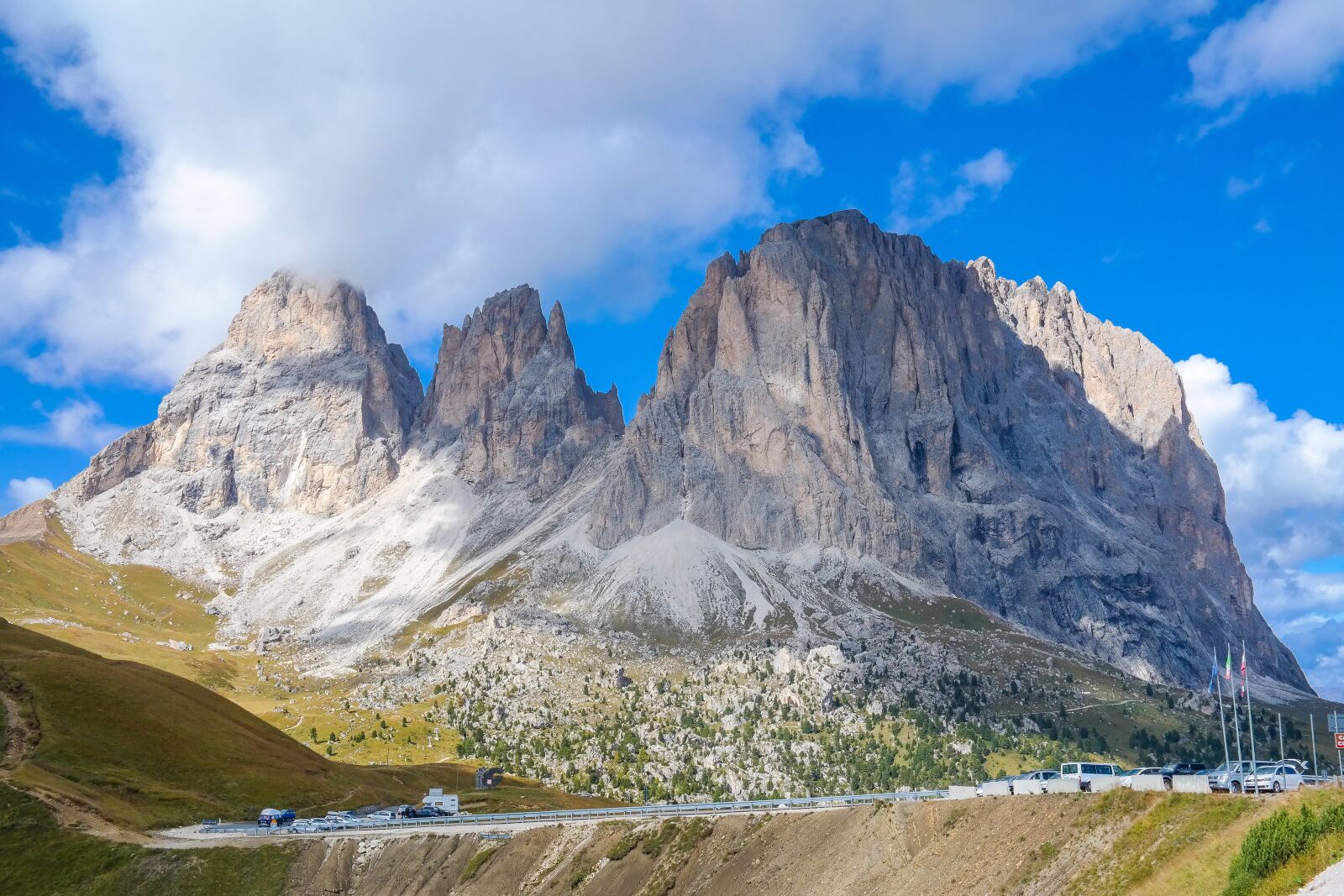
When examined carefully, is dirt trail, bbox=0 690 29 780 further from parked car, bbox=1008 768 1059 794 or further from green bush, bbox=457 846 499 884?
parked car, bbox=1008 768 1059 794

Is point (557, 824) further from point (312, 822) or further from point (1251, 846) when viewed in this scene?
point (1251, 846)

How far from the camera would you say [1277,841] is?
42.9 metres

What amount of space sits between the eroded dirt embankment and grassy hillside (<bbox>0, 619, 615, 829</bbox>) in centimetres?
2570

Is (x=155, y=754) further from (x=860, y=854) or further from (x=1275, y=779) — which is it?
(x=1275, y=779)

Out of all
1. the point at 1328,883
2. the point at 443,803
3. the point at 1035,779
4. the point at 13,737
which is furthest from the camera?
the point at 13,737

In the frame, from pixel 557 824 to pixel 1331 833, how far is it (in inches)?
2412

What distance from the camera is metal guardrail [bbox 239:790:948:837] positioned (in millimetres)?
86806

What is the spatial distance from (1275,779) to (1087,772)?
41.4 ft

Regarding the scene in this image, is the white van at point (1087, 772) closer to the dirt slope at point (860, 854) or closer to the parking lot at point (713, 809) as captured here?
the parking lot at point (713, 809)

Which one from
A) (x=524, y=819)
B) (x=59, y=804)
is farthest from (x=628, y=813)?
(x=59, y=804)

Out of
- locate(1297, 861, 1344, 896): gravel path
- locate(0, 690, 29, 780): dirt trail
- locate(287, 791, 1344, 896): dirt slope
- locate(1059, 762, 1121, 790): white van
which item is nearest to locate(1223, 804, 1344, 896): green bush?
locate(1297, 861, 1344, 896): gravel path

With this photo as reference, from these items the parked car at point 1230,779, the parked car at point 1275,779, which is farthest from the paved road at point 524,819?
the parked car at point 1275,779

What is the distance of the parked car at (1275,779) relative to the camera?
57.6m

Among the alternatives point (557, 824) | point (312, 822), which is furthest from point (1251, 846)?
point (312, 822)
